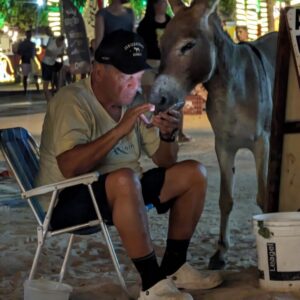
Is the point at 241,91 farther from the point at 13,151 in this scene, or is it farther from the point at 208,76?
the point at 13,151

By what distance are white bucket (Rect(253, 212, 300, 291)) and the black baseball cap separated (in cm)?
100

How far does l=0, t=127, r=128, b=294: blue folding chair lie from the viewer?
387 centimetres

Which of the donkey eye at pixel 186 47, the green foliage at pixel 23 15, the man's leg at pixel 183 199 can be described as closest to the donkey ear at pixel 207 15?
the donkey eye at pixel 186 47

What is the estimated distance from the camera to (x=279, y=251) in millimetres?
4035

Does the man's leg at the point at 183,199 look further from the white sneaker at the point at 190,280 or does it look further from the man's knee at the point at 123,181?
the man's knee at the point at 123,181

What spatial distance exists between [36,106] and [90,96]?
1797 centimetres

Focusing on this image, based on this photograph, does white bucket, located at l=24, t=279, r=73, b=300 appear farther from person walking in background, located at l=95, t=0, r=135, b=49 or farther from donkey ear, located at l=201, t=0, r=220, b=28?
person walking in background, located at l=95, t=0, r=135, b=49

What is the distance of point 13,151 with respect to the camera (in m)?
4.25

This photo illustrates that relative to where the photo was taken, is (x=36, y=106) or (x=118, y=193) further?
(x=36, y=106)

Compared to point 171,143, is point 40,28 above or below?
below

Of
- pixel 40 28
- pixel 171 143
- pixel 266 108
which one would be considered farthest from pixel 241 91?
pixel 40 28

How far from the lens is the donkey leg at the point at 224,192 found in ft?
17.0

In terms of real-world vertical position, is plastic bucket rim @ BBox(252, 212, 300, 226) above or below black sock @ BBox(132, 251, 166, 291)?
above

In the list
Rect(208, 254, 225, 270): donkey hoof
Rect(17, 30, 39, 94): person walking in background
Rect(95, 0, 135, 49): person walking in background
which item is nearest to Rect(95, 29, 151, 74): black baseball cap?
Rect(208, 254, 225, 270): donkey hoof
